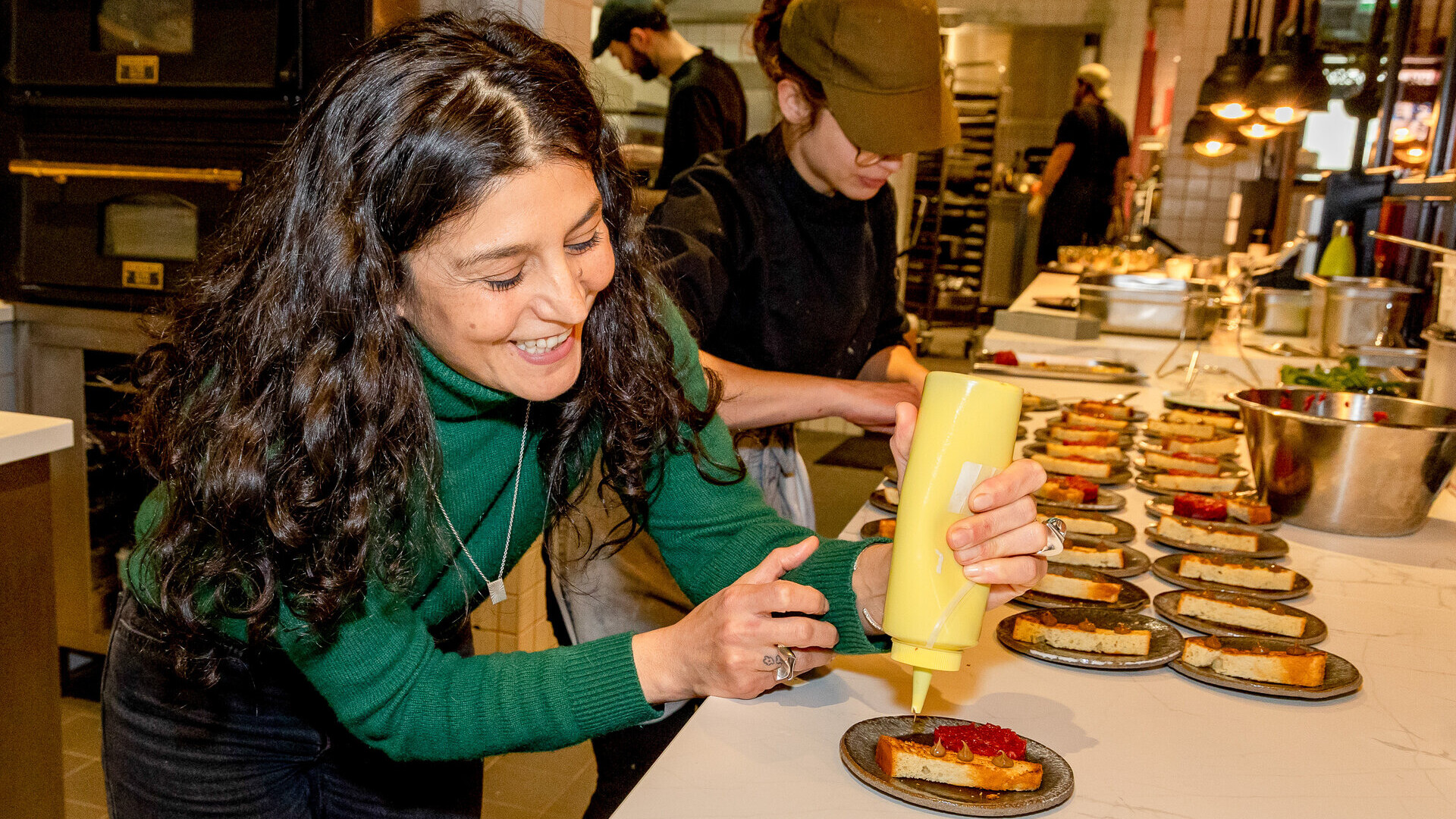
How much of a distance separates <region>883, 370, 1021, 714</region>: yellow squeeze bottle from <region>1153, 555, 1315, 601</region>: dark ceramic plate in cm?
66

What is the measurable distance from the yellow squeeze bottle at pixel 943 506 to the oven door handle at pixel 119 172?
7.60 feet

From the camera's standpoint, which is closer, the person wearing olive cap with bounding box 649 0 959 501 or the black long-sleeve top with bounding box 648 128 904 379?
the person wearing olive cap with bounding box 649 0 959 501

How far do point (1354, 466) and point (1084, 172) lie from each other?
6.39 meters

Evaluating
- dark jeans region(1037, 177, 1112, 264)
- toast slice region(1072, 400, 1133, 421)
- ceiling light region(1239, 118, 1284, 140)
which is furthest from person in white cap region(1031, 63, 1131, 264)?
toast slice region(1072, 400, 1133, 421)

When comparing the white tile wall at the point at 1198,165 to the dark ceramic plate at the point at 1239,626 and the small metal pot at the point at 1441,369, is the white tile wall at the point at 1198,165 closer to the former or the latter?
the small metal pot at the point at 1441,369

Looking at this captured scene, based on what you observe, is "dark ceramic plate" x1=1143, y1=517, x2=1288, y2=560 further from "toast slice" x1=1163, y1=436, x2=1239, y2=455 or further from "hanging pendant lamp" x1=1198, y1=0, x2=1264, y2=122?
"hanging pendant lamp" x1=1198, y1=0, x2=1264, y2=122

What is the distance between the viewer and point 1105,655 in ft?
4.25

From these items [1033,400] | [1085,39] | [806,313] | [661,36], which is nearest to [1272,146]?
[1085,39]

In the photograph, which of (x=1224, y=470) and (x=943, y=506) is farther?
(x=1224, y=470)

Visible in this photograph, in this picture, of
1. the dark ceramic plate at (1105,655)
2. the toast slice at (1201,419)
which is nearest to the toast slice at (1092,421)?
the toast slice at (1201,419)

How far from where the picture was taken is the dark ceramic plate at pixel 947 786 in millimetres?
954

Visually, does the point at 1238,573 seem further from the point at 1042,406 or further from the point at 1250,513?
the point at 1042,406

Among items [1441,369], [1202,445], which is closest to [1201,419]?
[1202,445]

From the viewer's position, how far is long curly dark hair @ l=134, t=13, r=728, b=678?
1.05m
